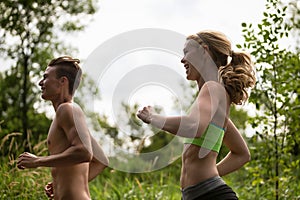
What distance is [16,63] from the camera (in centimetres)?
1214

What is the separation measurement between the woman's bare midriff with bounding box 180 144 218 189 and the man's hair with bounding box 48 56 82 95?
97cm

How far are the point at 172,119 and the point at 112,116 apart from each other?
30.3 inches

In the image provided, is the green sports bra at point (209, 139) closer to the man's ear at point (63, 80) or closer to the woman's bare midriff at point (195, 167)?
the woman's bare midriff at point (195, 167)

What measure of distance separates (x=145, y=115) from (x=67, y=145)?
76 cm

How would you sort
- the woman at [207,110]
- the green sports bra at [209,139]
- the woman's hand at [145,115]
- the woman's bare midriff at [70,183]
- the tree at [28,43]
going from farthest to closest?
1. the tree at [28,43]
2. the woman's bare midriff at [70,183]
3. the green sports bra at [209,139]
4. the woman at [207,110]
5. the woman's hand at [145,115]

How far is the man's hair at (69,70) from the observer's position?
4.05 metres

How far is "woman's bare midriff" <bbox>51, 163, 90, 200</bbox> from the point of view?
147 inches

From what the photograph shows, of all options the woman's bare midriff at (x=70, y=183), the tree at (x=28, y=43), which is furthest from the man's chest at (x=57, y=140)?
the tree at (x=28, y=43)

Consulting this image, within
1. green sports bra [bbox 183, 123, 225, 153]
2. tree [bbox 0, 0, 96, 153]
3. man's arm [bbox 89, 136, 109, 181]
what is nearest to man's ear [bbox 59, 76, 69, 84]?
man's arm [bbox 89, 136, 109, 181]

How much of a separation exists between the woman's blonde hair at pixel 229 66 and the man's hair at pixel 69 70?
855 mm

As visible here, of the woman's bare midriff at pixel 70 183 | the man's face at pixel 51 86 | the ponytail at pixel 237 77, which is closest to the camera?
the ponytail at pixel 237 77

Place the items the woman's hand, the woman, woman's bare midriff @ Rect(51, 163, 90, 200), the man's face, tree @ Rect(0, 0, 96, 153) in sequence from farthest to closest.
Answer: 1. tree @ Rect(0, 0, 96, 153)
2. the man's face
3. woman's bare midriff @ Rect(51, 163, 90, 200)
4. the woman
5. the woman's hand

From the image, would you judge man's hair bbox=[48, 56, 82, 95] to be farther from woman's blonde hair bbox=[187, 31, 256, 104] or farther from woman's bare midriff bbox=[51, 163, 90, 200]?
woman's blonde hair bbox=[187, 31, 256, 104]

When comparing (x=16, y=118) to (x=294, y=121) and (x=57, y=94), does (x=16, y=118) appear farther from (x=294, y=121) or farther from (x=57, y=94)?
(x=57, y=94)
